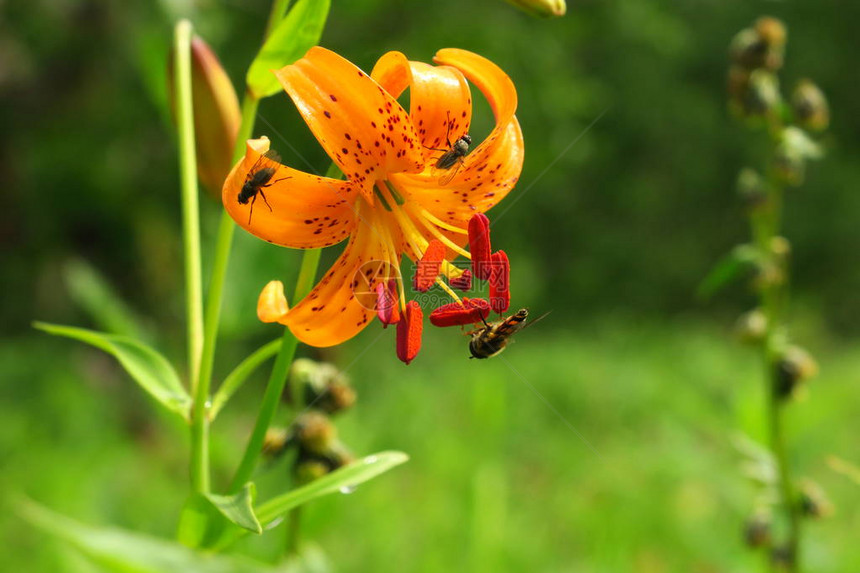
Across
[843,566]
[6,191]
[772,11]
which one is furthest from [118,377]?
[772,11]

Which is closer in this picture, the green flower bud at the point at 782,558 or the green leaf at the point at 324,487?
the green leaf at the point at 324,487

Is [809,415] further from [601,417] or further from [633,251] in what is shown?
[633,251]

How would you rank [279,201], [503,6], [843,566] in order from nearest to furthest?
[279,201] < [843,566] < [503,6]

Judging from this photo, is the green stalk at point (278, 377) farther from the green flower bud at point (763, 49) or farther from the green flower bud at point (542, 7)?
the green flower bud at point (763, 49)

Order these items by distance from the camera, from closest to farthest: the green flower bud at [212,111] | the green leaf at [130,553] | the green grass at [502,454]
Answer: the green leaf at [130,553], the green flower bud at [212,111], the green grass at [502,454]

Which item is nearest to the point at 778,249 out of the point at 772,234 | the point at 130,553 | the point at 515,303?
the point at 772,234

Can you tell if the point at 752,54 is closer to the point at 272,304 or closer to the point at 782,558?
the point at 782,558

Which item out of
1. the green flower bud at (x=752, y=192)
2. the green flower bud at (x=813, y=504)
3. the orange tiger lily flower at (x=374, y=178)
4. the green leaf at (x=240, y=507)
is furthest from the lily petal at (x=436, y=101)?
the green flower bud at (x=813, y=504)
